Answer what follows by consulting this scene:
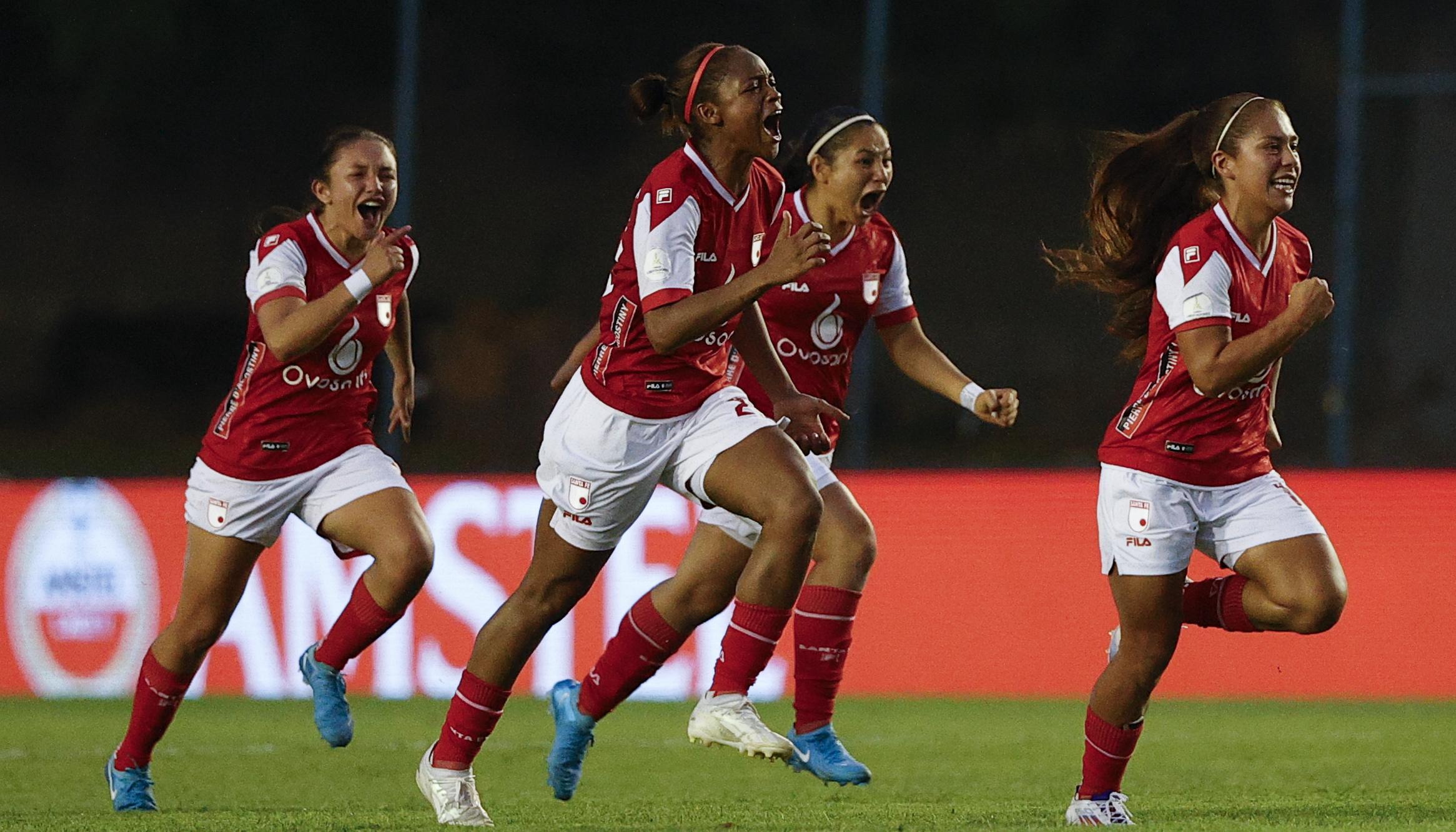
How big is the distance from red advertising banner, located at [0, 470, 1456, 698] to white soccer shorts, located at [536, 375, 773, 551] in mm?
4195

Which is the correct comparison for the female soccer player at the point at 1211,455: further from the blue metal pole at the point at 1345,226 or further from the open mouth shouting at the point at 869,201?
the blue metal pole at the point at 1345,226

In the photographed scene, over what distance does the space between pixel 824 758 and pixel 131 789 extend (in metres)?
2.09

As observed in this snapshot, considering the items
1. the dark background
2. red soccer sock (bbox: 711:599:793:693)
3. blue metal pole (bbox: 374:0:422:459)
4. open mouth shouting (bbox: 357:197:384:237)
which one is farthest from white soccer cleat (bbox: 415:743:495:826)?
the dark background

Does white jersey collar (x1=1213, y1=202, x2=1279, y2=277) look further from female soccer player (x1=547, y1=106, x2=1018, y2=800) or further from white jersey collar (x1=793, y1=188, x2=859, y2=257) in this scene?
white jersey collar (x1=793, y1=188, x2=859, y2=257)

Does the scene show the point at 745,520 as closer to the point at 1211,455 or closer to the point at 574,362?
the point at 574,362

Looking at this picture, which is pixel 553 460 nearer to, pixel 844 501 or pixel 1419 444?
pixel 844 501

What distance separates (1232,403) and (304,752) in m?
4.11

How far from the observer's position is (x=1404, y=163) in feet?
45.2

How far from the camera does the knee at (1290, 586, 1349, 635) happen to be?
5.32 metres

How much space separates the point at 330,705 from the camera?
6.44 metres

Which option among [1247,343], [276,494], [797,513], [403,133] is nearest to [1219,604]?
[1247,343]

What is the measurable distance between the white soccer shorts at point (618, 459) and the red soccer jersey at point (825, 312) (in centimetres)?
112

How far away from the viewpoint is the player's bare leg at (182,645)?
625 cm

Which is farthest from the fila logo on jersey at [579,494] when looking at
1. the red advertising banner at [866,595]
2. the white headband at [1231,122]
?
the red advertising banner at [866,595]
